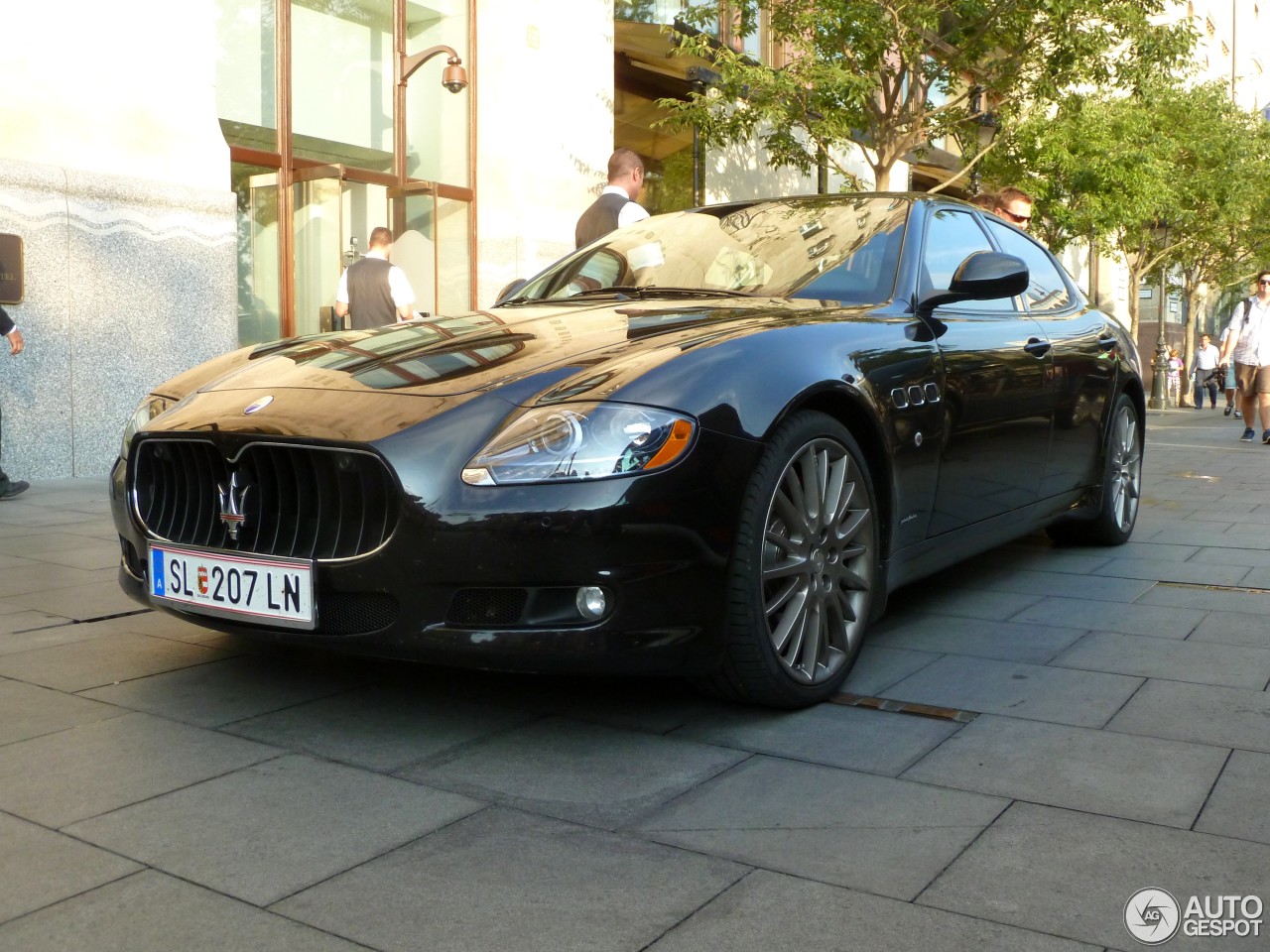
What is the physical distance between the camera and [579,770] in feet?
9.39

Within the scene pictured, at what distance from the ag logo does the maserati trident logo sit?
2028 mm

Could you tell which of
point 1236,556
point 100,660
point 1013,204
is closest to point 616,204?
point 1013,204

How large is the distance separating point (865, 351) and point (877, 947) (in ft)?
6.36

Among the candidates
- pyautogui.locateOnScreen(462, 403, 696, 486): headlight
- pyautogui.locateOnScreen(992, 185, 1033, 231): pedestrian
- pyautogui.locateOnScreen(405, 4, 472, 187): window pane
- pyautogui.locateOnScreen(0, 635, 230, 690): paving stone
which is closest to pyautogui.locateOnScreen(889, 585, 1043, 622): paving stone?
pyautogui.locateOnScreen(462, 403, 696, 486): headlight

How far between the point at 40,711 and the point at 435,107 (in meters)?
10.5

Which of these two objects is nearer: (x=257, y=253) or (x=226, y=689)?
(x=226, y=689)

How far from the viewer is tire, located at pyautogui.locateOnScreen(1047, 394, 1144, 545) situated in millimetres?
5770

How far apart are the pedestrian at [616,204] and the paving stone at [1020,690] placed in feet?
12.9

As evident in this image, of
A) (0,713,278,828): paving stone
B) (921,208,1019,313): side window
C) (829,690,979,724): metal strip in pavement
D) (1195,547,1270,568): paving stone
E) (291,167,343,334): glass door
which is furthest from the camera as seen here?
(291,167,343,334): glass door

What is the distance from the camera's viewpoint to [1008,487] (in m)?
4.53

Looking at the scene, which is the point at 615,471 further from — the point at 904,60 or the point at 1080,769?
the point at 904,60

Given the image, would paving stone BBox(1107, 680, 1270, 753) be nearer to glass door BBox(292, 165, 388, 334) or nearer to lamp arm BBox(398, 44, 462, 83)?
glass door BBox(292, 165, 388, 334)

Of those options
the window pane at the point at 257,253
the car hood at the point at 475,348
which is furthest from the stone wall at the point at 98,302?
the car hood at the point at 475,348

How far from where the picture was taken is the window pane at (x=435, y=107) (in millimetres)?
12773
